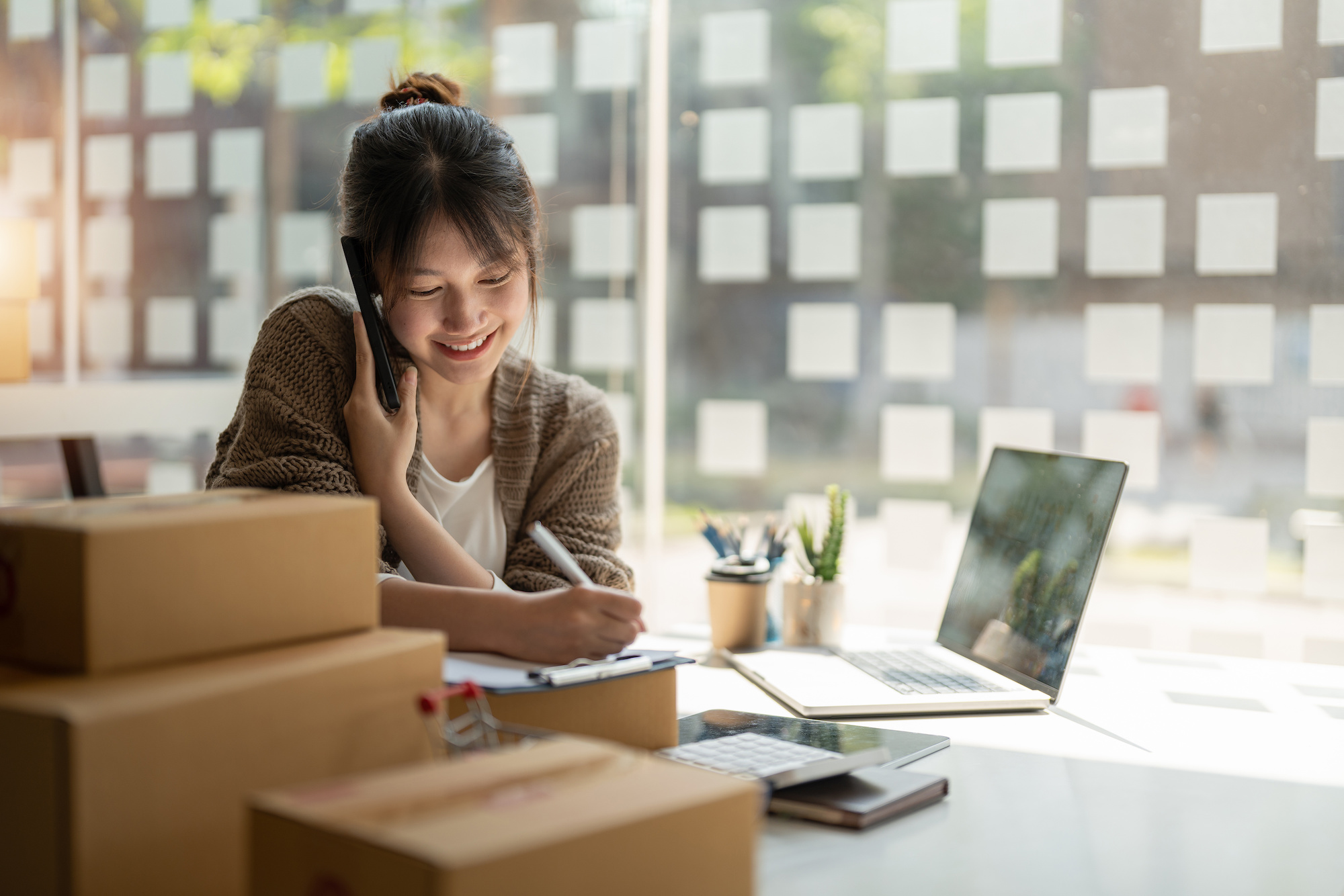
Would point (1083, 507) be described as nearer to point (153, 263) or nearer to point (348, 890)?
point (348, 890)

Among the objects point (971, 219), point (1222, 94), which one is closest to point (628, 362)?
point (971, 219)

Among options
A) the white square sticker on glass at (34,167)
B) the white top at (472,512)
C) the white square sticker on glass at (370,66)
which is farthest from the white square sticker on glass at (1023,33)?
the white square sticker on glass at (34,167)

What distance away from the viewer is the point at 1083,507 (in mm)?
1312

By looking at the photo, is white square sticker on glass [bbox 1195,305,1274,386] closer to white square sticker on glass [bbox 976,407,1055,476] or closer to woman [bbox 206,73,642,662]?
white square sticker on glass [bbox 976,407,1055,476]

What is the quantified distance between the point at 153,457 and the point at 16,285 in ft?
1.70

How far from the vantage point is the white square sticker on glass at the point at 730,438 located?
2.16 m

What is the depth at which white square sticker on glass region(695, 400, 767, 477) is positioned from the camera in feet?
7.10

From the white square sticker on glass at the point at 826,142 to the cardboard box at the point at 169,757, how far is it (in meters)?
1.58

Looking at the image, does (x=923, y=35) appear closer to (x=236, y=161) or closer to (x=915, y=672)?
(x=915, y=672)

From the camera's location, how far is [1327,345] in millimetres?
1710

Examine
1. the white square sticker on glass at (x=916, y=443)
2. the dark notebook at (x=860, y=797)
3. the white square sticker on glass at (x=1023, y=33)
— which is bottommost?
the dark notebook at (x=860, y=797)

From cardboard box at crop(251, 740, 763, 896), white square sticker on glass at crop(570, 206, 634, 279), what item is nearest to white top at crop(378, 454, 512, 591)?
cardboard box at crop(251, 740, 763, 896)

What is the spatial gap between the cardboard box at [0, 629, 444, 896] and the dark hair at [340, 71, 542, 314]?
70 cm

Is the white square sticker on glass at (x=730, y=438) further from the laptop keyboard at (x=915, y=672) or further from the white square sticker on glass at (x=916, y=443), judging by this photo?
the laptop keyboard at (x=915, y=672)
